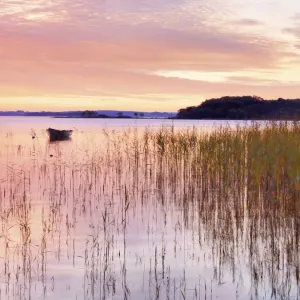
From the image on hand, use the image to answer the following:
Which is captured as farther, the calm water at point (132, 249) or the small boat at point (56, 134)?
the small boat at point (56, 134)

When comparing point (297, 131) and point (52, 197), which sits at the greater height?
point (297, 131)

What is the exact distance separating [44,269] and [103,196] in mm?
5283

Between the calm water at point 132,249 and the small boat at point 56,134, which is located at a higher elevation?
the small boat at point 56,134

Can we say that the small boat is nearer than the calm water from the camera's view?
No

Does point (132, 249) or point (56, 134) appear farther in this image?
point (56, 134)

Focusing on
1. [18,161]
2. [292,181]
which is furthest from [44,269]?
[18,161]

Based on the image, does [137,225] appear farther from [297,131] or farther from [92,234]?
[297,131]

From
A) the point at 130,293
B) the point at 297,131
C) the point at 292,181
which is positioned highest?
the point at 297,131

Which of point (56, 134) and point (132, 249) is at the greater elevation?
point (56, 134)

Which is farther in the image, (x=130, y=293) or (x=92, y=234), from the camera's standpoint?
(x=92, y=234)

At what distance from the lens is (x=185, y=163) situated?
1463 centimetres

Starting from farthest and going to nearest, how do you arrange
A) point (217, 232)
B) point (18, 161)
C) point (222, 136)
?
point (18, 161) < point (222, 136) < point (217, 232)

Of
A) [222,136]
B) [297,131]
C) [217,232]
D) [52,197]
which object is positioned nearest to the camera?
[217,232]

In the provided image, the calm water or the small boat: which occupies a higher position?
the small boat
